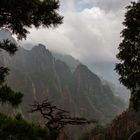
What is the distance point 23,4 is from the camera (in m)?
12.8

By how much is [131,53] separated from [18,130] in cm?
1512

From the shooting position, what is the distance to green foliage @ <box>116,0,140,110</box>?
24.6 m

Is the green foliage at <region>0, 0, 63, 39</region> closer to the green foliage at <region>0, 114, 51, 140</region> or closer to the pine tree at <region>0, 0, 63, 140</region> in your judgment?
the pine tree at <region>0, 0, 63, 140</region>

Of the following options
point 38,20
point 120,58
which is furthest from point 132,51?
point 38,20

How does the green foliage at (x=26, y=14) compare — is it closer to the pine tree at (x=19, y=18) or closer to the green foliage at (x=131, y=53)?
the pine tree at (x=19, y=18)

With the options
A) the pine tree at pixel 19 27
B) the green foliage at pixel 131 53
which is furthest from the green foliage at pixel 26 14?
the green foliage at pixel 131 53

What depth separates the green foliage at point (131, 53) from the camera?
80.8 ft

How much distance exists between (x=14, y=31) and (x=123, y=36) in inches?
509

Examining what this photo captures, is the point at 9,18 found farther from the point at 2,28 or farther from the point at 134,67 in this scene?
the point at 134,67

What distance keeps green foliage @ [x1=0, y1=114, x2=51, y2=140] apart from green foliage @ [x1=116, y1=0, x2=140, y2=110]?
13.5 meters

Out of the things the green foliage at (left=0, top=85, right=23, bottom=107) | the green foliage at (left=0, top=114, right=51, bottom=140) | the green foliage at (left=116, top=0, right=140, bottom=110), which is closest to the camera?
the green foliage at (left=0, top=114, right=51, bottom=140)

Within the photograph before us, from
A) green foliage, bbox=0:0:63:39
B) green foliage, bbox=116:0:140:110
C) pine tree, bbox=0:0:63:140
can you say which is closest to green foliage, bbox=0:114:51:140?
pine tree, bbox=0:0:63:140

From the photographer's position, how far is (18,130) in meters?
11.4

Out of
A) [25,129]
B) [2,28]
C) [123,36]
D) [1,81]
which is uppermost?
[123,36]
